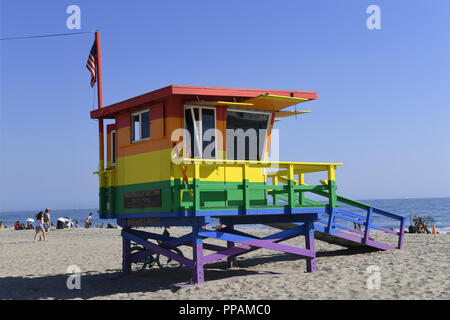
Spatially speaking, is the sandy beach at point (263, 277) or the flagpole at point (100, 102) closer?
the sandy beach at point (263, 277)

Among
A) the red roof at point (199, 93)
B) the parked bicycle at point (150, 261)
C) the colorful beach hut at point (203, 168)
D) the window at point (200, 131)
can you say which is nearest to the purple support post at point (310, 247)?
the colorful beach hut at point (203, 168)

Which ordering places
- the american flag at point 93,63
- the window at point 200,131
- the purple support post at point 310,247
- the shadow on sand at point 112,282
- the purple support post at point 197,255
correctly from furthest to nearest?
the american flag at point 93,63 → the purple support post at point 310,247 → the shadow on sand at point 112,282 → the window at point 200,131 → the purple support post at point 197,255

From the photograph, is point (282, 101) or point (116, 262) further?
point (116, 262)

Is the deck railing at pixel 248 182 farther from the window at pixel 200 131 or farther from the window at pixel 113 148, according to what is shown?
the window at pixel 113 148

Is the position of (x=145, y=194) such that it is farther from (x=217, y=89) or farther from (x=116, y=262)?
(x=116, y=262)

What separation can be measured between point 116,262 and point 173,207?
757 cm

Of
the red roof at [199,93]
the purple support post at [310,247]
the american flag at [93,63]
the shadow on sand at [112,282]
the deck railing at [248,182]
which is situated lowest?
the shadow on sand at [112,282]

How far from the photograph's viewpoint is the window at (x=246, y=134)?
12.5m

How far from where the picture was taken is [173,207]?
38.0 feet

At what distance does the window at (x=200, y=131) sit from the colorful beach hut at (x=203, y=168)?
0.08 feet

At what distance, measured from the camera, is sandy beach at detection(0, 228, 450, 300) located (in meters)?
10.6

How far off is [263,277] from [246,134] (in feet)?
11.3

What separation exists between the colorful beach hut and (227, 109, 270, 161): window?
0.02 metres
